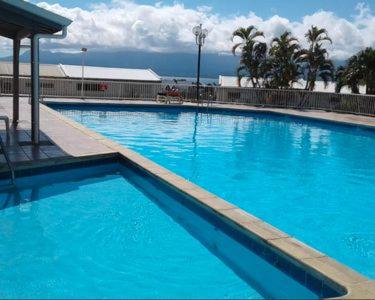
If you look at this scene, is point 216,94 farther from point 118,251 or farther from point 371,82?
point 118,251

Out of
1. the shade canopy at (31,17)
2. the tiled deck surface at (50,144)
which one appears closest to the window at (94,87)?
the tiled deck surface at (50,144)

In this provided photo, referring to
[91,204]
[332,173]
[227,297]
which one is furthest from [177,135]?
[227,297]

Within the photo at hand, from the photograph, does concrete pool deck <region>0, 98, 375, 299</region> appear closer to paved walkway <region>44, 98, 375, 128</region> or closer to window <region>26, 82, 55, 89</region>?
paved walkway <region>44, 98, 375, 128</region>

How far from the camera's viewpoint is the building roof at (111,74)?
28.2 meters

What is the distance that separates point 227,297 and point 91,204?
2951 mm

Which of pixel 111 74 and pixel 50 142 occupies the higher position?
pixel 111 74

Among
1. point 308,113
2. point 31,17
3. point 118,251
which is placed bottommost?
point 118,251

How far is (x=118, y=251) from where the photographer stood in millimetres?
4805

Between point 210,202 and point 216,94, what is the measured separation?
1794cm

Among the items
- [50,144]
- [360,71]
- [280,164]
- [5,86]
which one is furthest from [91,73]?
[50,144]

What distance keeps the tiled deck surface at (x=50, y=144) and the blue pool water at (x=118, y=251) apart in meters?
0.70

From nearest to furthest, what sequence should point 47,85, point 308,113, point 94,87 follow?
point 308,113
point 47,85
point 94,87

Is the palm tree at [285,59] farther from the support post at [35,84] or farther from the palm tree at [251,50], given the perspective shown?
the support post at [35,84]

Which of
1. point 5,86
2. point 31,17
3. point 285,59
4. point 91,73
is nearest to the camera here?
point 31,17
